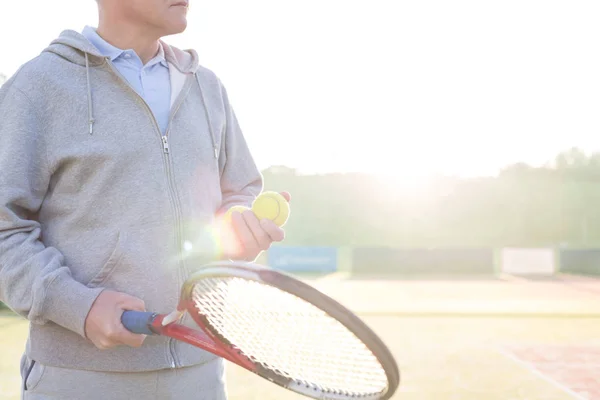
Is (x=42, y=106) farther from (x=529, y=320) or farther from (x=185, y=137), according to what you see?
(x=529, y=320)

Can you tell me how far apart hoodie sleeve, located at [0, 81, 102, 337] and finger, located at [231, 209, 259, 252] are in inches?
12.6

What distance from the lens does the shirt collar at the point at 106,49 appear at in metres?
1.81

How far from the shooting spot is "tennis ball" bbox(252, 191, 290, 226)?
1685 mm

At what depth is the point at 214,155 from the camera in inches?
72.9

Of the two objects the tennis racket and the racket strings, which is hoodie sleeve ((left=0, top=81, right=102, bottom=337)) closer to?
the tennis racket

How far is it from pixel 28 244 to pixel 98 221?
0.16m

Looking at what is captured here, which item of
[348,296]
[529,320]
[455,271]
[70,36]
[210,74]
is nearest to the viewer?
[70,36]

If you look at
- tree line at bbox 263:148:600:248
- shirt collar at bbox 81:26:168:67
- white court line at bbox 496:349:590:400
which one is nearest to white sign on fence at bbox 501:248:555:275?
white court line at bbox 496:349:590:400

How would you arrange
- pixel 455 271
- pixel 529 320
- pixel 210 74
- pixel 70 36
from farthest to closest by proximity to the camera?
1. pixel 455 271
2. pixel 529 320
3. pixel 210 74
4. pixel 70 36

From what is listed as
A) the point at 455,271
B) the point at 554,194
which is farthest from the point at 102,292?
the point at 554,194

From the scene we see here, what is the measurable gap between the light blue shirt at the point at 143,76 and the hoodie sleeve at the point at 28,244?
266 mm

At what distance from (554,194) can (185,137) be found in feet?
114

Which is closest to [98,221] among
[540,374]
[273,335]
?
[273,335]

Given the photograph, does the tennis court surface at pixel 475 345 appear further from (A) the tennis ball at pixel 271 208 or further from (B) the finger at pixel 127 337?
(B) the finger at pixel 127 337
